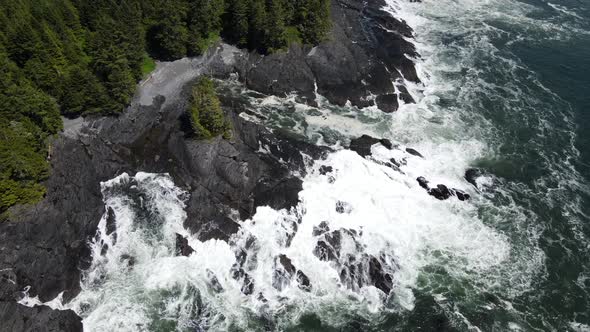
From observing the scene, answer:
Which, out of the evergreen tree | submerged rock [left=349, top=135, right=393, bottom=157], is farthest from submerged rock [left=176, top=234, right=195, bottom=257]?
the evergreen tree

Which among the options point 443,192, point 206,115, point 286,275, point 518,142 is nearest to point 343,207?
point 286,275

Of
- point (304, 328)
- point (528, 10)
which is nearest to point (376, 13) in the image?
point (528, 10)

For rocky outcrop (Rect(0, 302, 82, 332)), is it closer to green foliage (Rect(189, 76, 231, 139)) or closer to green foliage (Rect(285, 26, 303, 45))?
green foliage (Rect(189, 76, 231, 139))

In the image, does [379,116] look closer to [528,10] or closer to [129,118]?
[129,118]

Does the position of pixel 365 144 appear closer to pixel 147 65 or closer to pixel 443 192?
pixel 443 192

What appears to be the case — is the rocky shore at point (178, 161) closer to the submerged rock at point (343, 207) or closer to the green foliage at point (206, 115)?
the green foliage at point (206, 115)

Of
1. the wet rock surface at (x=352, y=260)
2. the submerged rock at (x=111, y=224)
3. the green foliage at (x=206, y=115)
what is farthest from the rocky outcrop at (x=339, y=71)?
the submerged rock at (x=111, y=224)
